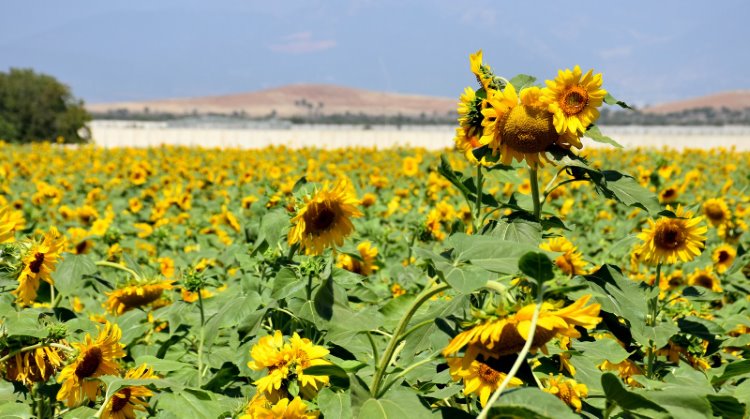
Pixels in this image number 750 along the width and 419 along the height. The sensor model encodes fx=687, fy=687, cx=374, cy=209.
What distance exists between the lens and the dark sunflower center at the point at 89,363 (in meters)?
1.59

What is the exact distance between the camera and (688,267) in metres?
3.27

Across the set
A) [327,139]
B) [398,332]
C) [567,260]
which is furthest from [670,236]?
[327,139]

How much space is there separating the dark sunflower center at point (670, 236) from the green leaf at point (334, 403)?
138cm

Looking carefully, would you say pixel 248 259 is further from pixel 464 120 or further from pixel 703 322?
pixel 703 322

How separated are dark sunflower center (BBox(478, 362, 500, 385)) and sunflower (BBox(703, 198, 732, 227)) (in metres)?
Result: 3.75

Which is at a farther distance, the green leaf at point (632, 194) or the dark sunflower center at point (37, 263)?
the dark sunflower center at point (37, 263)

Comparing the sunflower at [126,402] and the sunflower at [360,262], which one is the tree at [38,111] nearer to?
the sunflower at [360,262]

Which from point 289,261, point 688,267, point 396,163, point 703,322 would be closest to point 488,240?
point 289,261

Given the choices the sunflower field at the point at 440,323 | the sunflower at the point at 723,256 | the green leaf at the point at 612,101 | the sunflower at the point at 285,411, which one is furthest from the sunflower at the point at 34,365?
the sunflower at the point at 723,256

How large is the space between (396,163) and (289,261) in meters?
10.1

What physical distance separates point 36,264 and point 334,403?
1.00 metres

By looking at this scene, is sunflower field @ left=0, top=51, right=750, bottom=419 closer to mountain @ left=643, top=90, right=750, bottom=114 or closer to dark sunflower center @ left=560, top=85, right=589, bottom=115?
dark sunflower center @ left=560, top=85, right=589, bottom=115

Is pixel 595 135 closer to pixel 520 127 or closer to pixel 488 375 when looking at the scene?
pixel 520 127

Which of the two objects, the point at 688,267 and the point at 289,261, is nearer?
the point at 289,261
